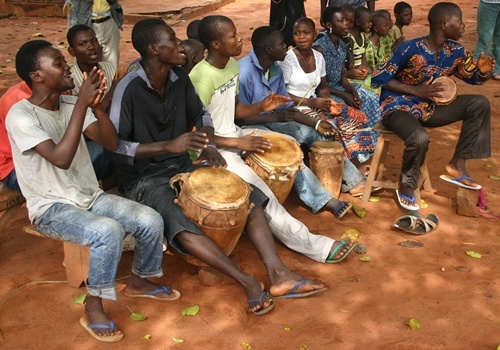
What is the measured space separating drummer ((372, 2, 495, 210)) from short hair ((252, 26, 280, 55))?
946mm

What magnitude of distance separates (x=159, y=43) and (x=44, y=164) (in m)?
1.13

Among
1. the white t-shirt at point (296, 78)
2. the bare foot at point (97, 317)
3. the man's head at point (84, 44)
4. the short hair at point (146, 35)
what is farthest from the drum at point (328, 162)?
the bare foot at point (97, 317)

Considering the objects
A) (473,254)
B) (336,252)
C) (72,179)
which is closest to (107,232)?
(72,179)

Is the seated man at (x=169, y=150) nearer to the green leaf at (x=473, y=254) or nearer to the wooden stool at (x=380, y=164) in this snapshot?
A: the green leaf at (x=473, y=254)

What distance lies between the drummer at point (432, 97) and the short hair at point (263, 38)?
37.2 inches

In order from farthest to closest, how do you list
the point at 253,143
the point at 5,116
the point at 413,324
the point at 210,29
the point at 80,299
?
1. the point at 210,29
2. the point at 253,143
3. the point at 5,116
4. the point at 80,299
5. the point at 413,324

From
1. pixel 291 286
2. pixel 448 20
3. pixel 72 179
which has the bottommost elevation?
pixel 291 286

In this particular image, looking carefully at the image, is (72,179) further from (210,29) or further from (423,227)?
(423,227)

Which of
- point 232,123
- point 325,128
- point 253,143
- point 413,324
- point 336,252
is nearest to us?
point 413,324

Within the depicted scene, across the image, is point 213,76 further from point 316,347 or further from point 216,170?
point 316,347

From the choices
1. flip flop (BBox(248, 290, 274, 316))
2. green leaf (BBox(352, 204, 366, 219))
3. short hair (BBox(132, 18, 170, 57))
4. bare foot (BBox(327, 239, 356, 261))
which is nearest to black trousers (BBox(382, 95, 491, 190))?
green leaf (BBox(352, 204, 366, 219))

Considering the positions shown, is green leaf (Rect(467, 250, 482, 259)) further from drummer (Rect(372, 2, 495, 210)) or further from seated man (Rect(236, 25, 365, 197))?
seated man (Rect(236, 25, 365, 197))

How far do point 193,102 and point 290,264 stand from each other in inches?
52.5

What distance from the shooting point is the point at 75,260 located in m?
3.99
